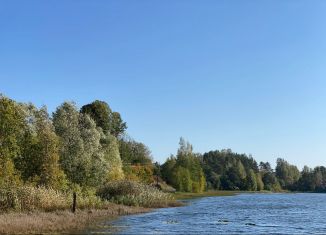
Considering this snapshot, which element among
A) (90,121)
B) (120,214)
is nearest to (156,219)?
(120,214)

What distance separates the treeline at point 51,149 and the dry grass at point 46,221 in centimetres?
690

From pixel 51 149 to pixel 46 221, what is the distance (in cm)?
1648

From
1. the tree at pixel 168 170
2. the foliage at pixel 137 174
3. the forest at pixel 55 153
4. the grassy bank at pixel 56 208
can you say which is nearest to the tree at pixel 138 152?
the tree at pixel 168 170

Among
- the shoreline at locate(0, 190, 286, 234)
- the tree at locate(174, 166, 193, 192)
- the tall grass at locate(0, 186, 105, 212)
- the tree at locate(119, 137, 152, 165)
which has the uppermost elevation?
the tree at locate(119, 137, 152, 165)

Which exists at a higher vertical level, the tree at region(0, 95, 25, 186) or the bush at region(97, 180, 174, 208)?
A: the tree at region(0, 95, 25, 186)

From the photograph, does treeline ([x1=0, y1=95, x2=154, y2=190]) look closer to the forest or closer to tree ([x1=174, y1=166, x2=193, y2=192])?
the forest

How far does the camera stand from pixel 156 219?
5672 centimetres

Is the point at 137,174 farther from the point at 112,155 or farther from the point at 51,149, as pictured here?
the point at 51,149

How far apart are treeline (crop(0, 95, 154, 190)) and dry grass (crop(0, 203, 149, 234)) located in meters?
6.90

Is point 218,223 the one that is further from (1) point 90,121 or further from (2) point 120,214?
(1) point 90,121

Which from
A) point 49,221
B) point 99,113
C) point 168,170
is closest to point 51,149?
point 49,221

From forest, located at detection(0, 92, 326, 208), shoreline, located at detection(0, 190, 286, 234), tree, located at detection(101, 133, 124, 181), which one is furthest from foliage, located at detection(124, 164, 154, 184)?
shoreline, located at detection(0, 190, 286, 234)

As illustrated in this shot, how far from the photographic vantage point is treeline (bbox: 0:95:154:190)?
54219 millimetres

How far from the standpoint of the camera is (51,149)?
58500mm
